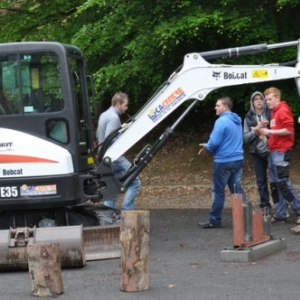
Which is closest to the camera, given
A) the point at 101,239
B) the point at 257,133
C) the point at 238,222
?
the point at 238,222

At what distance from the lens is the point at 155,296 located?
8562mm

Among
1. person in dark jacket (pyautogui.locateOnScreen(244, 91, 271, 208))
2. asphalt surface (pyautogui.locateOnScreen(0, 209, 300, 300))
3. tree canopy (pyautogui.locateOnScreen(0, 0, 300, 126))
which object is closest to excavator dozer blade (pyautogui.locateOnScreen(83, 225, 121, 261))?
asphalt surface (pyautogui.locateOnScreen(0, 209, 300, 300))

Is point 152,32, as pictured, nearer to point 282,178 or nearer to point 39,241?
point 282,178

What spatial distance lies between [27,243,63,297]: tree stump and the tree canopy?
27.2 ft

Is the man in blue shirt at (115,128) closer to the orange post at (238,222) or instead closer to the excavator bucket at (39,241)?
the excavator bucket at (39,241)

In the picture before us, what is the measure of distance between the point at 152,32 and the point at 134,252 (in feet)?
30.0

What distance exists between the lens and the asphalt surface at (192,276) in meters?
8.62

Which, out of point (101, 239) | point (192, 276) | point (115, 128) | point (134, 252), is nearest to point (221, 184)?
point (115, 128)

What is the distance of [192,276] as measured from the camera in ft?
31.1

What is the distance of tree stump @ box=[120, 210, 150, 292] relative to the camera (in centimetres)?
884

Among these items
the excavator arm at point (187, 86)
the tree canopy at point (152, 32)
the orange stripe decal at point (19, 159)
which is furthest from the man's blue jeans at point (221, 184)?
the tree canopy at point (152, 32)

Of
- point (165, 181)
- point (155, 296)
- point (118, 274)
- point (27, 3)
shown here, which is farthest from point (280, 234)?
point (27, 3)

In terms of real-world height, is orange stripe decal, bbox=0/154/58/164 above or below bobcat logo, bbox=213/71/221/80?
below

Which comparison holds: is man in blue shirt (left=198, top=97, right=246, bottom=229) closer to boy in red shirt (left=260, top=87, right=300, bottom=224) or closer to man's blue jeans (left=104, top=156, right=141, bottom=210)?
boy in red shirt (left=260, top=87, right=300, bottom=224)
